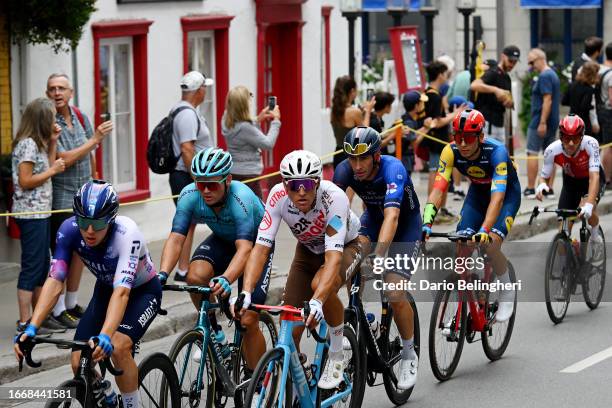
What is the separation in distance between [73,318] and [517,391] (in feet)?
12.2

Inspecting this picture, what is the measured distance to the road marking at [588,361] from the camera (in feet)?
32.2

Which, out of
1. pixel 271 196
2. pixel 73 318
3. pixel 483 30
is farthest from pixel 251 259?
pixel 483 30

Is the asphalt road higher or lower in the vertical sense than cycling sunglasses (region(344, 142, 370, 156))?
lower

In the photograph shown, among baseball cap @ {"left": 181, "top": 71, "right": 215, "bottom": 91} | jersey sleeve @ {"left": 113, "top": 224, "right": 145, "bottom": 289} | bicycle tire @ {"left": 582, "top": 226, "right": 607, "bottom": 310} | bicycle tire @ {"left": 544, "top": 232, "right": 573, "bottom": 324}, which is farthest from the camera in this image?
baseball cap @ {"left": 181, "top": 71, "right": 215, "bottom": 91}

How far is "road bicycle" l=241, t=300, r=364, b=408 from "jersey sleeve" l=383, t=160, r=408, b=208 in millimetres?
923

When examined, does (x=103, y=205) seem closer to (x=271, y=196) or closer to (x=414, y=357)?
(x=271, y=196)

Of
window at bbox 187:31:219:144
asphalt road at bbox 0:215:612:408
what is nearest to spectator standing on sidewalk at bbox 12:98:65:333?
asphalt road at bbox 0:215:612:408

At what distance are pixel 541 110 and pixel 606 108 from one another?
0.92 metres

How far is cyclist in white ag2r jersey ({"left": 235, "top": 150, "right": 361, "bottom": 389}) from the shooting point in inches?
304

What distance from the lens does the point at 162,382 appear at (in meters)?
7.56

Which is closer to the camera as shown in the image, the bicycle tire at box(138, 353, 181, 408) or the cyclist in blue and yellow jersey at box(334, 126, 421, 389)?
the bicycle tire at box(138, 353, 181, 408)

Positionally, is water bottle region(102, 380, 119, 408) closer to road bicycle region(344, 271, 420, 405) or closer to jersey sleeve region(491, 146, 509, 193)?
road bicycle region(344, 271, 420, 405)

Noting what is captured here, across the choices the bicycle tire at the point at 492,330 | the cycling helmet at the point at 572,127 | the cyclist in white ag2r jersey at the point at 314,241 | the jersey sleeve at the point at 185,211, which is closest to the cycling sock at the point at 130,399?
the cyclist in white ag2r jersey at the point at 314,241

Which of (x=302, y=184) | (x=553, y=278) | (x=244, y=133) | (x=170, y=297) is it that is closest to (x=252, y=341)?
(x=302, y=184)
